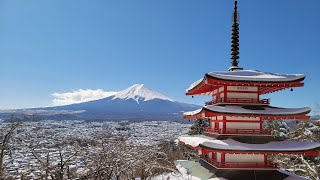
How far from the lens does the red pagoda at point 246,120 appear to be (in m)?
13.7


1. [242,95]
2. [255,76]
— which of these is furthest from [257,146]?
[255,76]

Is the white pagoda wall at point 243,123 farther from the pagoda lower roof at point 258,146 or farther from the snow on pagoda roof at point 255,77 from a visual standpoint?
the snow on pagoda roof at point 255,77

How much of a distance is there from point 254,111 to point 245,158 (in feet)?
7.33

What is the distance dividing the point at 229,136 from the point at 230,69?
3.91 metres

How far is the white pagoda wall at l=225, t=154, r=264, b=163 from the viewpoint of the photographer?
14.4 meters

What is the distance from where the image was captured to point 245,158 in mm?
14477

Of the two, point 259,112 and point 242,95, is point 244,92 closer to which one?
point 242,95

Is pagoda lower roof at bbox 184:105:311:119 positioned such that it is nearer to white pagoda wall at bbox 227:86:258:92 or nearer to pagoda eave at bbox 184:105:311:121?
pagoda eave at bbox 184:105:311:121

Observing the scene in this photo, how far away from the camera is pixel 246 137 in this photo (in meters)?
14.5

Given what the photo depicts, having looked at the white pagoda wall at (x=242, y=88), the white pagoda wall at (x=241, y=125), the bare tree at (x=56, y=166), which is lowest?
the bare tree at (x=56, y=166)

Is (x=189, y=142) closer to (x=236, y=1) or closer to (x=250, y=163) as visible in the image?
(x=250, y=163)

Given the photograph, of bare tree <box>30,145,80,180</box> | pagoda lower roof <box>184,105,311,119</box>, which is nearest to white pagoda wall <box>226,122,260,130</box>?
pagoda lower roof <box>184,105,311,119</box>

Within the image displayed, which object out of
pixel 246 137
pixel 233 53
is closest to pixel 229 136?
pixel 246 137

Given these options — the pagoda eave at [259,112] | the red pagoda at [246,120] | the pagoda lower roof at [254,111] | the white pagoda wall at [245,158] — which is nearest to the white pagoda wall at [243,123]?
the red pagoda at [246,120]
